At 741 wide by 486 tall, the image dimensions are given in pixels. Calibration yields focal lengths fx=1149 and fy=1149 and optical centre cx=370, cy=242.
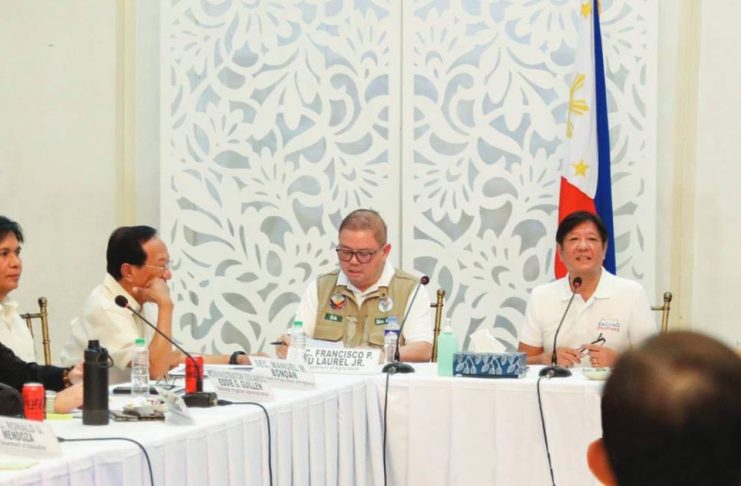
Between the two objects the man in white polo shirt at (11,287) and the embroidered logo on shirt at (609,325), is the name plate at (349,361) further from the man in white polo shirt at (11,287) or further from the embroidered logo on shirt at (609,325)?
the man in white polo shirt at (11,287)

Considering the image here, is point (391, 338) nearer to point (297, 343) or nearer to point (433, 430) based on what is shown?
point (297, 343)

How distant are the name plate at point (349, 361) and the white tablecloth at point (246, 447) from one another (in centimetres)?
10

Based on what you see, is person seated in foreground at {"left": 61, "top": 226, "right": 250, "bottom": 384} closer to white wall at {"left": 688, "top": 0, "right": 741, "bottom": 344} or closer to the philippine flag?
the philippine flag

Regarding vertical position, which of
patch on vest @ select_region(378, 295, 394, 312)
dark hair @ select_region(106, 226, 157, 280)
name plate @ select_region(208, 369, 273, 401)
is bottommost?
name plate @ select_region(208, 369, 273, 401)

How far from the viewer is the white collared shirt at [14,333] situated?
12.9 feet

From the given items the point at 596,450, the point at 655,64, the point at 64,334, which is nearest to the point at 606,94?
the point at 655,64

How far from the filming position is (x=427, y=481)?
373 centimetres

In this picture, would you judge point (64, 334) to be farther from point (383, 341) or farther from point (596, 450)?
point (596, 450)

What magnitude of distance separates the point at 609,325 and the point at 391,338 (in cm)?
83

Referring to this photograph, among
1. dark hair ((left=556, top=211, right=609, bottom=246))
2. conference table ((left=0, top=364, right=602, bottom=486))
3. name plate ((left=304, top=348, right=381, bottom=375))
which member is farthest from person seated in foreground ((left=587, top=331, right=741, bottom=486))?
dark hair ((left=556, top=211, right=609, bottom=246))

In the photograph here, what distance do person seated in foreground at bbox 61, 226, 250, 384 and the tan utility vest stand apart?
51 cm

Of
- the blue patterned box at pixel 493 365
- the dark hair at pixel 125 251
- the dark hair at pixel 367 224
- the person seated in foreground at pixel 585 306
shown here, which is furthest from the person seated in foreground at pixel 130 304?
the person seated in foreground at pixel 585 306

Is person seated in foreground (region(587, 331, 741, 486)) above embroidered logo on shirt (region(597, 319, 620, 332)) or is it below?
above

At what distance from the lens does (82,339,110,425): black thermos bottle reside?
8.51 ft
